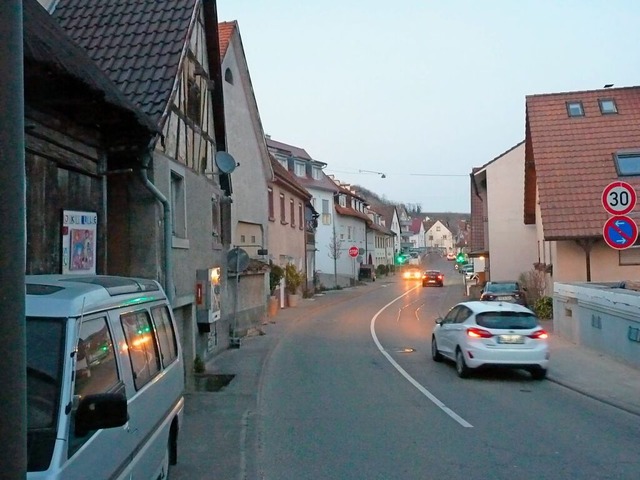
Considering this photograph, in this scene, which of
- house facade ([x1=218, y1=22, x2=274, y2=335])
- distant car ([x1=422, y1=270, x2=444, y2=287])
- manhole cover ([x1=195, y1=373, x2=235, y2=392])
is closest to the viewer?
manhole cover ([x1=195, y1=373, x2=235, y2=392])

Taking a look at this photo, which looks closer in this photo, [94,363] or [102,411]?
[102,411]

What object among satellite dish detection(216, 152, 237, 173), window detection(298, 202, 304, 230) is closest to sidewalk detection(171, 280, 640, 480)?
satellite dish detection(216, 152, 237, 173)

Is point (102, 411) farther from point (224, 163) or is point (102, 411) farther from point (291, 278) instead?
point (291, 278)

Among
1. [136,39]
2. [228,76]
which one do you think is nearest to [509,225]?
[228,76]

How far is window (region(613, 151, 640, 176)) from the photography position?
Answer: 25922 mm

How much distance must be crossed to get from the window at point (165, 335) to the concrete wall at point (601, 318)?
1071 cm

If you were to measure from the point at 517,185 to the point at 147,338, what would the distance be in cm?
3645

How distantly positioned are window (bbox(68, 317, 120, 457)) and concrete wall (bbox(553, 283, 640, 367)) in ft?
41.3

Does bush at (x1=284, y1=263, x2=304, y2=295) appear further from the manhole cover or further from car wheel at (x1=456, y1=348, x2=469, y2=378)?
car wheel at (x1=456, y1=348, x2=469, y2=378)

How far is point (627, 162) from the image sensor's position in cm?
2636

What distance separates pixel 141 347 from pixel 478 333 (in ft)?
33.2

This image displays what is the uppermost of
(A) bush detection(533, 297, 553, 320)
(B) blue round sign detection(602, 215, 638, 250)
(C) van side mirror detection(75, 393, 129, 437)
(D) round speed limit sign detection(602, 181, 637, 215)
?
(D) round speed limit sign detection(602, 181, 637, 215)

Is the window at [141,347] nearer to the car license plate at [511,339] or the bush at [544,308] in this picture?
the car license plate at [511,339]

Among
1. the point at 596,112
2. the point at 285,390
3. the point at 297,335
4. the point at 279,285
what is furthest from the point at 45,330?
the point at 279,285
